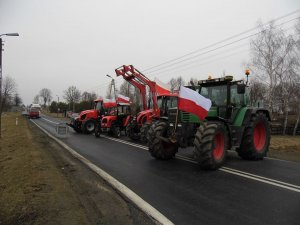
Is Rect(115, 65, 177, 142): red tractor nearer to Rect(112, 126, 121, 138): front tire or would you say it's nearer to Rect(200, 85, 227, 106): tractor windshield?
Rect(112, 126, 121, 138): front tire

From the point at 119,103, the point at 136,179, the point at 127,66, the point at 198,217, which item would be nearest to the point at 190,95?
the point at 136,179

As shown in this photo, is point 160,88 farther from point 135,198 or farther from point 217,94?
point 135,198

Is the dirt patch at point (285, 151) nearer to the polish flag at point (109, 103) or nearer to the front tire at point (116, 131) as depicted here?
the front tire at point (116, 131)

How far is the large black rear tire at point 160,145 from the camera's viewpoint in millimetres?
9461

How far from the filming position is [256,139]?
10.6 m

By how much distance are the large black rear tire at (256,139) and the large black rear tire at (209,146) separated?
1554 millimetres

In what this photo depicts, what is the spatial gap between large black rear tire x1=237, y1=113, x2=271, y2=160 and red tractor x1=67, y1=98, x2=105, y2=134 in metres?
12.7

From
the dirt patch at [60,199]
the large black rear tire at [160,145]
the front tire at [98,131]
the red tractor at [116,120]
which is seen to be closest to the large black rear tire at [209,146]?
the large black rear tire at [160,145]

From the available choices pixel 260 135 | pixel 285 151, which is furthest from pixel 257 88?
pixel 260 135

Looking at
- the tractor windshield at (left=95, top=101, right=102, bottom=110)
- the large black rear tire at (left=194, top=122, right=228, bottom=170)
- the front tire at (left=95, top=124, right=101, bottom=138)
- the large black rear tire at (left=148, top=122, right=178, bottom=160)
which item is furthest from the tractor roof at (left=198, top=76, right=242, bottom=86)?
the tractor windshield at (left=95, top=101, right=102, bottom=110)

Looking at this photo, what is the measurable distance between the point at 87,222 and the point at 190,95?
4934mm

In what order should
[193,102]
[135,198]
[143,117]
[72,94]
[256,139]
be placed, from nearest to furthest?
[135,198] < [193,102] < [256,139] < [143,117] < [72,94]

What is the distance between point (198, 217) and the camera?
461 centimetres

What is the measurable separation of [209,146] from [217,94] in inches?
99.9
